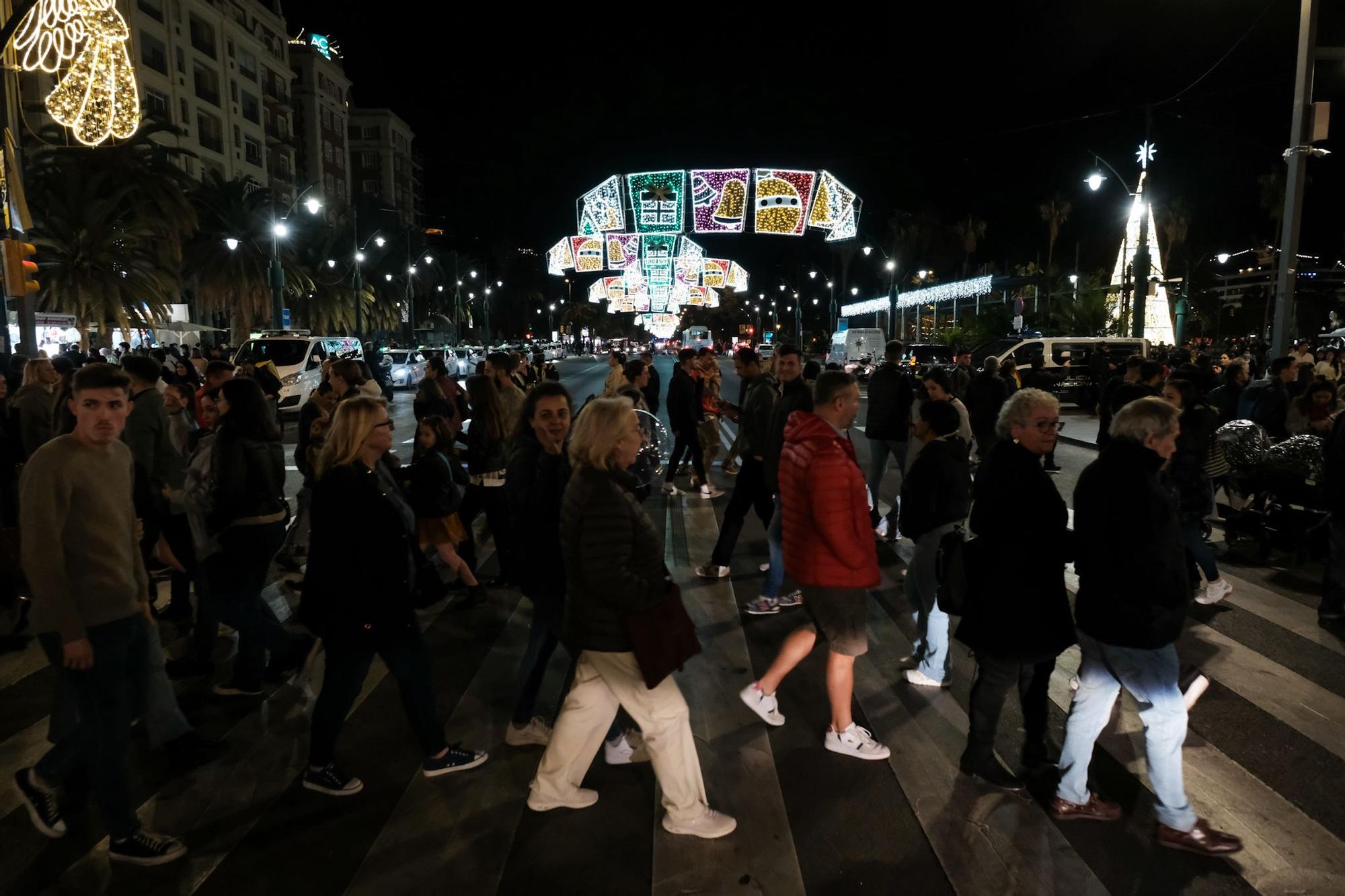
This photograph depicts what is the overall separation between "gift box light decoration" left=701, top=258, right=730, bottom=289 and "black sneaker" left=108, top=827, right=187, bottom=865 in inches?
1451

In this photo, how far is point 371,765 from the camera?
4238 mm

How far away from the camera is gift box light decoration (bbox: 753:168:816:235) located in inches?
817

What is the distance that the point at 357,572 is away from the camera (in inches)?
140

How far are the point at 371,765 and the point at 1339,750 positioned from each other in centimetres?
473

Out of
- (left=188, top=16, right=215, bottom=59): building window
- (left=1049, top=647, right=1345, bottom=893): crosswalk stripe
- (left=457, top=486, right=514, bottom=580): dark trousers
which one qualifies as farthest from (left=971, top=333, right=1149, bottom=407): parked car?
(left=188, top=16, right=215, bottom=59): building window

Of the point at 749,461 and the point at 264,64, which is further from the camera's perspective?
the point at 264,64

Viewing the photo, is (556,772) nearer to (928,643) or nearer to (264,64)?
(928,643)

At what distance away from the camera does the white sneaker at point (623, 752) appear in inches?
168

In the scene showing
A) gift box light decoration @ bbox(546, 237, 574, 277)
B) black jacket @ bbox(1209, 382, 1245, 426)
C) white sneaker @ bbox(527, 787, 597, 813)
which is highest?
gift box light decoration @ bbox(546, 237, 574, 277)

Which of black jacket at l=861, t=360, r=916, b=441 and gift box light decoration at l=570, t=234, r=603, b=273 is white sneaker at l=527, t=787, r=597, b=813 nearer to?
black jacket at l=861, t=360, r=916, b=441

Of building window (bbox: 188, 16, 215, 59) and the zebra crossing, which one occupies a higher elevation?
building window (bbox: 188, 16, 215, 59)

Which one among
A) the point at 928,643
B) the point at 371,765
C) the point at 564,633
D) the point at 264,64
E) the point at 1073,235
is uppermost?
the point at 264,64

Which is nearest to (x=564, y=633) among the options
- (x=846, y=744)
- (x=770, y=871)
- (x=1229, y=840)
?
(x=770, y=871)

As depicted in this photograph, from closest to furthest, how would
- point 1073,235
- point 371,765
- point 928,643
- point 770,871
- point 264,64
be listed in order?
point 770,871, point 371,765, point 928,643, point 264,64, point 1073,235
